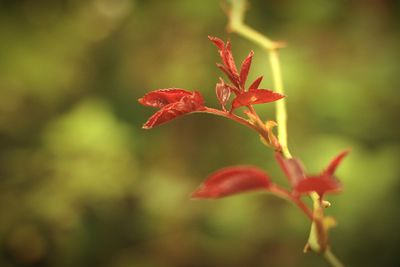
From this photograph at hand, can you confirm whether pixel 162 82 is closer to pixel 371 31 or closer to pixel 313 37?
pixel 313 37

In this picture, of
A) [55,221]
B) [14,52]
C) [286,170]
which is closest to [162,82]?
[14,52]

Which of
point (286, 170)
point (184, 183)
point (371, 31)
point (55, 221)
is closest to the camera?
point (286, 170)

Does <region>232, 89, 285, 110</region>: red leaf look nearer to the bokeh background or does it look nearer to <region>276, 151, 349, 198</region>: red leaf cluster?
<region>276, 151, 349, 198</region>: red leaf cluster

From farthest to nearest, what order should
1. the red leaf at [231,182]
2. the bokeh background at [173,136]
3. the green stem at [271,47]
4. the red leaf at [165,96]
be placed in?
the bokeh background at [173,136], the green stem at [271,47], the red leaf at [165,96], the red leaf at [231,182]

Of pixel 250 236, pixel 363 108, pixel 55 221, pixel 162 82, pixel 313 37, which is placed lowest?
pixel 250 236

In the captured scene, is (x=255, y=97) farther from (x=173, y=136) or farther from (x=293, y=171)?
(x=173, y=136)

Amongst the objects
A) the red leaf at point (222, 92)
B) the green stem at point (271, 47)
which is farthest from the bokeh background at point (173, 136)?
the red leaf at point (222, 92)

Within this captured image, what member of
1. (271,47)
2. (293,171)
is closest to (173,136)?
(271,47)

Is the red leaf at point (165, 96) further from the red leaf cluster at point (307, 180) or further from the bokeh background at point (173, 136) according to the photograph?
the bokeh background at point (173, 136)
